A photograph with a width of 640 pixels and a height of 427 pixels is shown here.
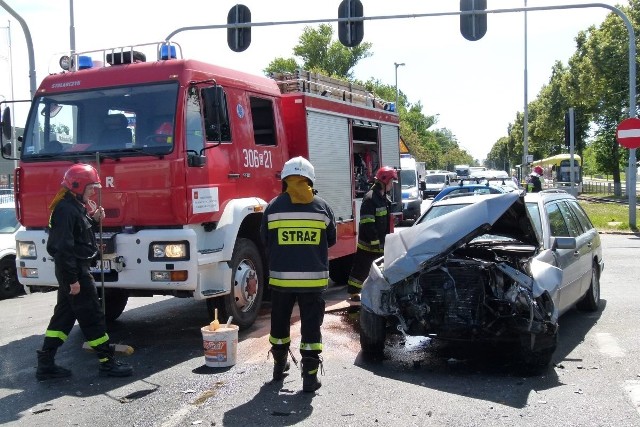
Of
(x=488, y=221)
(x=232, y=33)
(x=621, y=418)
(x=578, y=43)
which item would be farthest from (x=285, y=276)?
(x=578, y=43)

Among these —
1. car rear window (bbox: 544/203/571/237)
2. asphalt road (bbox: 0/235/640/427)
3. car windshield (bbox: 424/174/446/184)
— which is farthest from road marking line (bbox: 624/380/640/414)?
car windshield (bbox: 424/174/446/184)

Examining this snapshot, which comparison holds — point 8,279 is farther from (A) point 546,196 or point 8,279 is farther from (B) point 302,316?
(A) point 546,196

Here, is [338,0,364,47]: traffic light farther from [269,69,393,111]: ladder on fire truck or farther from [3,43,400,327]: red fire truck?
[3,43,400,327]: red fire truck

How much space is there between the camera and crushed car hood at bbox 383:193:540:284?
6301 millimetres

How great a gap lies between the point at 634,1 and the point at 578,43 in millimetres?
14053

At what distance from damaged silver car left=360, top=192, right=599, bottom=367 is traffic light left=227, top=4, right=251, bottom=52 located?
11.1 meters

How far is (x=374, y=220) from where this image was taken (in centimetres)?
931

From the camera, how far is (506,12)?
16391 millimetres

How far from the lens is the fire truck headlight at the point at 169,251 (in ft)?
23.7

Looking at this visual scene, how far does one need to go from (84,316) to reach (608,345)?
5105 millimetres

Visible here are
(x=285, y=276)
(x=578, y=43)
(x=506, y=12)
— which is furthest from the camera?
(x=578, y=43)

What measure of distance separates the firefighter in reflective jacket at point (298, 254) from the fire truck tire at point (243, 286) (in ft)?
6.07

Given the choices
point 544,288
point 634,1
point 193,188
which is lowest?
point 544,288

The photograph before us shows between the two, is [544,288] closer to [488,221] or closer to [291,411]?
[488,221]
